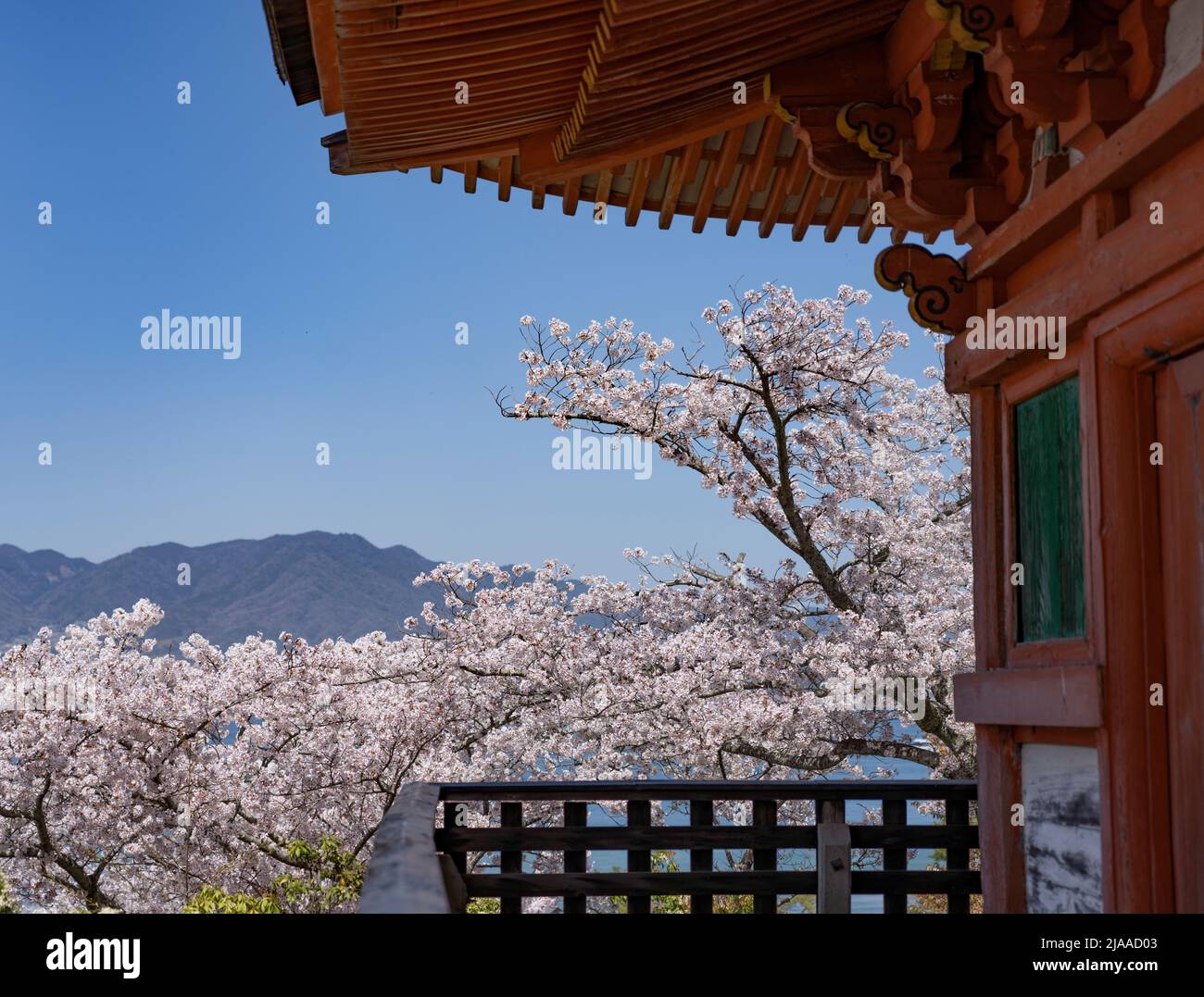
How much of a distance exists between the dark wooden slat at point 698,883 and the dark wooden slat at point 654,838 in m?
0.08

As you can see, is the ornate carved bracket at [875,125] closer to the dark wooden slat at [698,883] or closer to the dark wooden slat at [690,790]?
the dark wooden slat at [690,790]

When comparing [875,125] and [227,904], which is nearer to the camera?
[875,125]

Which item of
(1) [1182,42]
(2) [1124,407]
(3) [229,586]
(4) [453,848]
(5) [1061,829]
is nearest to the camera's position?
(1) [1182,42]

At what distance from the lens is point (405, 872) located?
1.53 metres

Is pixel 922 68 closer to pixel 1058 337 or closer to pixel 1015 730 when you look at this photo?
pixel 1058 337

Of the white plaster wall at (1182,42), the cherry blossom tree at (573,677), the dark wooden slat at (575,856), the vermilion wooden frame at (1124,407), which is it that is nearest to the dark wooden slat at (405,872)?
the dark wooden slat at (575,856)

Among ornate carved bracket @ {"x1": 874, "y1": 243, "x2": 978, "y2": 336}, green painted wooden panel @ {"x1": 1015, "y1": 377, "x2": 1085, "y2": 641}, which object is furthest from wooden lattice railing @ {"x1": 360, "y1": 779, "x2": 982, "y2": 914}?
ornate carved bracket @ {"x1": 874, "y1": 243, "x2": 978, "y2": 336}

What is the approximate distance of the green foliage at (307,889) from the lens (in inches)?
274

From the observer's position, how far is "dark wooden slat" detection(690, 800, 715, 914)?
3320 millimetres

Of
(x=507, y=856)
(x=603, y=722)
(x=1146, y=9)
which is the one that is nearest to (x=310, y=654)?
(x=603, y=722)

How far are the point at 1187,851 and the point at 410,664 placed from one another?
7.76 metres

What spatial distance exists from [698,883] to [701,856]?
86 millimetres

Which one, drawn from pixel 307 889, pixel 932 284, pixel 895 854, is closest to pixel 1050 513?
pixel 932 284

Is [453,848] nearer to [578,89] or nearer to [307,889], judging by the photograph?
[578,89]
